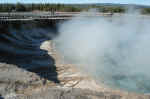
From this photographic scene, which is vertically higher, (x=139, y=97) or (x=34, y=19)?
(x=34, y=19)

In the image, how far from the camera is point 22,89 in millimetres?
5023

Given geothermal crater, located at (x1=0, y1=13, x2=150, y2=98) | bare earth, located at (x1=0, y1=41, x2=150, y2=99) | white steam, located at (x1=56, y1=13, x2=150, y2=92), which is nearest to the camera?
bare earth, located at (x1=0, y1=41, x2=150, y2=99)

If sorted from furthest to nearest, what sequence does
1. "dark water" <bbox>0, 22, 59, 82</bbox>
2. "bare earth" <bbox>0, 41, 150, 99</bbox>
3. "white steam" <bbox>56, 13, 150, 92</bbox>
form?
1. "dark water" <bbox>0, 22, 59, 82</bbox>
2. "white steam" <bbox>56, 13, 150, 92</bbox>
3. "bare earth" <bbox>0, 41, 150, 99</bbox>

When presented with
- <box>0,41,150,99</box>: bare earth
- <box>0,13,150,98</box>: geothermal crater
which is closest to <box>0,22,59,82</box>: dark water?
<box>0,13,150,98</box>: geothermal crater

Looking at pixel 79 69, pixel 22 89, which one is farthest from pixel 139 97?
pixel 79 69

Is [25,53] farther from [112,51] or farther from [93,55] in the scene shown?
[112,51]

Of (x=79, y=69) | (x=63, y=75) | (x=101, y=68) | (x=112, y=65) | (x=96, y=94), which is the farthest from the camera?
(x=112, y=65)

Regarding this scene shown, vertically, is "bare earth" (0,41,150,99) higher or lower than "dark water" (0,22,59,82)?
higher

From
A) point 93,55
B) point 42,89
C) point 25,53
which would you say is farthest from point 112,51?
point 42,89

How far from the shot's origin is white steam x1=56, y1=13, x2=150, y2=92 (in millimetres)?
9430

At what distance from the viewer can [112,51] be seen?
14.8m

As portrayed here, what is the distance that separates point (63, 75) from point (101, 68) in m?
2.58

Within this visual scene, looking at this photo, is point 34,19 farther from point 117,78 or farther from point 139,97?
point 139,97

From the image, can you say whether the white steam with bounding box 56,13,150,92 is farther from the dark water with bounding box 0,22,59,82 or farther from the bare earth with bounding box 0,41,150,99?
the bare earth with bounding box 0,41,150,99
